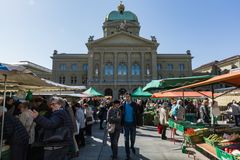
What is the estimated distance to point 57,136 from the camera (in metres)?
4.49

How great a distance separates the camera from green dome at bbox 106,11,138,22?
7496 cm

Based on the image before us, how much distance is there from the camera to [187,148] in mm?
9156

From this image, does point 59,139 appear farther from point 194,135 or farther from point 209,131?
point 209,131

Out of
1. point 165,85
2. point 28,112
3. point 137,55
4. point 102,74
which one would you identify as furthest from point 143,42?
point 28,112

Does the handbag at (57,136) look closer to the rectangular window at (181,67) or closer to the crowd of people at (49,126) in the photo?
the crowd of people at (49,126)

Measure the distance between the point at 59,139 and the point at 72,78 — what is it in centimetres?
6318

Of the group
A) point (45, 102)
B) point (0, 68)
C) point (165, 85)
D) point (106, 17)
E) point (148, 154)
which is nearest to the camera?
point (0, 68)

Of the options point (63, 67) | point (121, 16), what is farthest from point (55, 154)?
point (121, 16)

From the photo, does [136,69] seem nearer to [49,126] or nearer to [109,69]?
[109,69]

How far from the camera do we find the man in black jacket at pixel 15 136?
5.30 meters

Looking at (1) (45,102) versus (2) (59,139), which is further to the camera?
(1) (45,102)

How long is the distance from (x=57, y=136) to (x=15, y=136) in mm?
1420

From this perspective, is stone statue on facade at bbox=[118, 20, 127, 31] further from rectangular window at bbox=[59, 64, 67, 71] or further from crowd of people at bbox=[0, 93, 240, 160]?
crowd of people at bbox=[0, 93, 240, 160]

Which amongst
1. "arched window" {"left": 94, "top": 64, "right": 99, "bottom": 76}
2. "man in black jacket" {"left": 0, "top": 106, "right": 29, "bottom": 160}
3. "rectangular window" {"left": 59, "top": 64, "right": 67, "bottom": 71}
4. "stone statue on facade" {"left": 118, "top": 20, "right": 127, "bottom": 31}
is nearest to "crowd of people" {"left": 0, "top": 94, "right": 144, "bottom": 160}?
"man in black jacket" {"left": 0, "top": 106, "right": 29, "bottom": 160}
